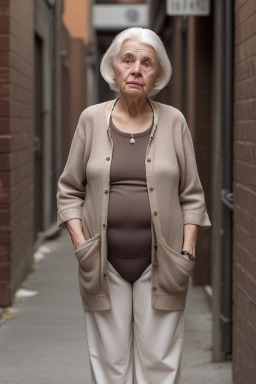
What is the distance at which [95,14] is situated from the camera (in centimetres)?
3919

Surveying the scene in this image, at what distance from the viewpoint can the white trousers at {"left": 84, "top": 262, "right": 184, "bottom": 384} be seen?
3.77 metres

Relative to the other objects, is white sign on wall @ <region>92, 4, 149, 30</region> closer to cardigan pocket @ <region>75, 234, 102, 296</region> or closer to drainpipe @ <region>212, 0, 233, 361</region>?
drainpipe @ <region>212, 0, 233, 361</region>

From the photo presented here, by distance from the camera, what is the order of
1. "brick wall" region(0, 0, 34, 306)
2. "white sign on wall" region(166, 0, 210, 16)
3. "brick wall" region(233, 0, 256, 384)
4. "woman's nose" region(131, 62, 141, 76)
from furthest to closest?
"white sign on wall" region(166, 0, 210, 16) → "brick wall" region(0, 0, 34, 306) → "brick wall" region(233, 0, 256, 384) → "woman's nose" region(131, 62, 141, 76)

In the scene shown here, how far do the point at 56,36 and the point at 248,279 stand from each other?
979cm

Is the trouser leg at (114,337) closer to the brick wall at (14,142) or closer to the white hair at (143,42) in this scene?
the white hair at (143,42)

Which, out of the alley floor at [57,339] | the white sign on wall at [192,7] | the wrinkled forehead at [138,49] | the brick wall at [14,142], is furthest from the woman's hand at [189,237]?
the white sign on wall at [192,7]

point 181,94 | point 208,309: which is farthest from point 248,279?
point 181,94

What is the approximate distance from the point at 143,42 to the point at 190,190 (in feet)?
2.09

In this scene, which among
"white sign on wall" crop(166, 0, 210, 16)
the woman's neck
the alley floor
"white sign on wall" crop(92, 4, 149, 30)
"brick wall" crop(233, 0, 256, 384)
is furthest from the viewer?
"white sign on wall" crop(92, 4, 149, 30)

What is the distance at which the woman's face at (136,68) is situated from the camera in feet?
12.1

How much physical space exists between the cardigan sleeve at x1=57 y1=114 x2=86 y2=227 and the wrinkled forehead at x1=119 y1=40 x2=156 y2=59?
351 millimetres

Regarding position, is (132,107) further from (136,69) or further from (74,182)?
(74,182)

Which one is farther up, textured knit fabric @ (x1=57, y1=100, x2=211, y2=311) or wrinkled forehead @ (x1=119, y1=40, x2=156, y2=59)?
wrinkled forehead @ (x1=119, y1=40, x2=156, y2=59)

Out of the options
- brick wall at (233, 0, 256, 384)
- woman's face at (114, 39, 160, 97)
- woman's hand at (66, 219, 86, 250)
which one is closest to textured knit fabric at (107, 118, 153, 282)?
woman's hand at (66, 219, 86, 250)
